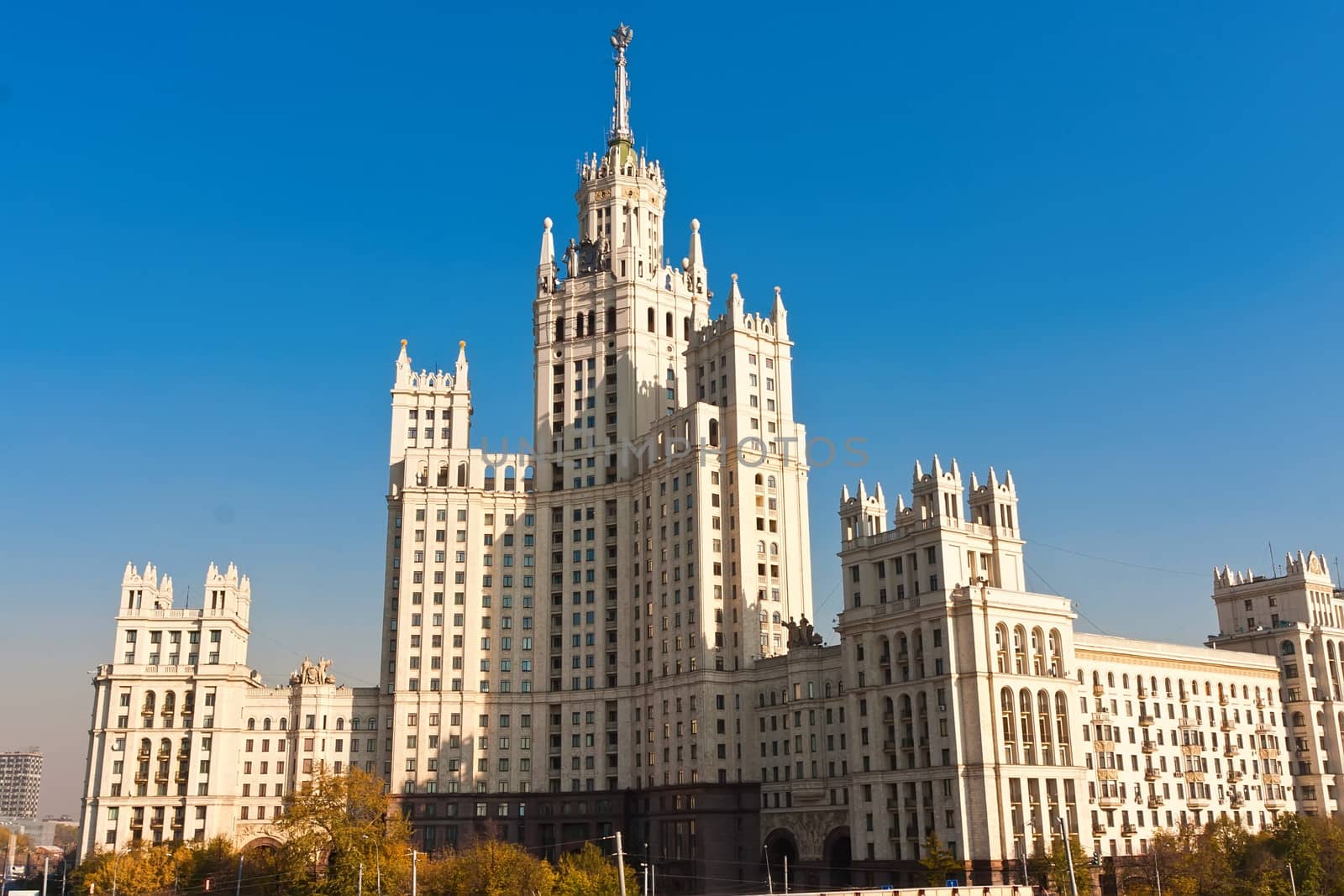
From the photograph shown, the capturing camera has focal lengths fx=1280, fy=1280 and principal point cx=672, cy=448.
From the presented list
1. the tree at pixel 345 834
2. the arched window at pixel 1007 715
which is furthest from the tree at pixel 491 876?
the arched window at pixel 1007 715

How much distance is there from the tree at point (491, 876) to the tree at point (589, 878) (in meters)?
2.07

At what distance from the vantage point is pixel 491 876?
129 meters

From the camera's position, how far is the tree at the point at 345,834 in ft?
436

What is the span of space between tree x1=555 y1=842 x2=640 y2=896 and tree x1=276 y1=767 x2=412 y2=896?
57.2ft

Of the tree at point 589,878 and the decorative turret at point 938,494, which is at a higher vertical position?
the decorative turret at point 938,494

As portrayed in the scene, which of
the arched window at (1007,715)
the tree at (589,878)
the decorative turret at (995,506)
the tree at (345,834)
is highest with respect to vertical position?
the decorative turret at (995,506)

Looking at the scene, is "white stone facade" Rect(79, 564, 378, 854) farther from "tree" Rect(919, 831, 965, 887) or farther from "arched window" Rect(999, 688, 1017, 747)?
"arched window" Rect(999, 688, 1017, 747)

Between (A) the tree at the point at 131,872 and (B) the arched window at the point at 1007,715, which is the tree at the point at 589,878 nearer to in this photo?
(B) the arched window at the point at 1007,715

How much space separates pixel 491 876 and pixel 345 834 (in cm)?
1683

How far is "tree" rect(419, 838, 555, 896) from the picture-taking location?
128625 mm

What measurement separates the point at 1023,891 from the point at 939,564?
1330 inches

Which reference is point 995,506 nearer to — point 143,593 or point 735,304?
point 735,304

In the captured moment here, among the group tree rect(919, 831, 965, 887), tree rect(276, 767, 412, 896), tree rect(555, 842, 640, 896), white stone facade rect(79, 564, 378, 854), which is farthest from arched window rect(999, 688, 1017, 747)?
white stone facade rect(79, 564, 378, 854)

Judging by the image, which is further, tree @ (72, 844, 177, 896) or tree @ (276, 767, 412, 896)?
tree @ (72, 844, 177, 896)
